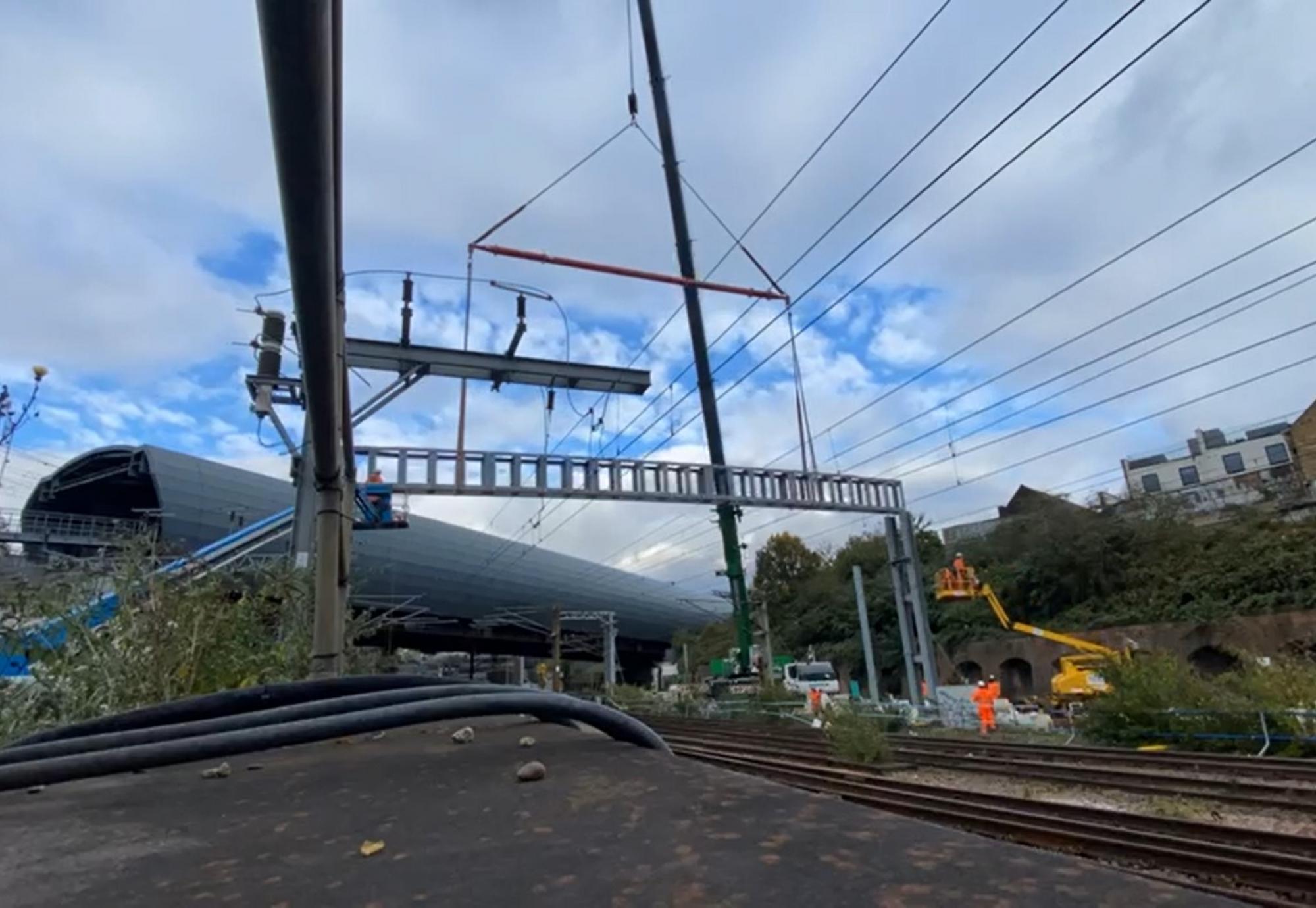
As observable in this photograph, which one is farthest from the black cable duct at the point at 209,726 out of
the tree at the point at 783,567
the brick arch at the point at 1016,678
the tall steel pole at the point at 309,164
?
the tree at the point at 783,567

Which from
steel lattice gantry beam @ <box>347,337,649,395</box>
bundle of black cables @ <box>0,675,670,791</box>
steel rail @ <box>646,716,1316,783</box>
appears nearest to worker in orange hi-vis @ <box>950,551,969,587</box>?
steel rail @ <box>646,716,1316,783</box>

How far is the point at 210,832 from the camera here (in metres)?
1.48

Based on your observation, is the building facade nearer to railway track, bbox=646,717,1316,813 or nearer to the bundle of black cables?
railway track, bbox=646,717,1316,813

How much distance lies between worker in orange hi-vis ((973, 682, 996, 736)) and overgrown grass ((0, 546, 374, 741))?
48.1ft

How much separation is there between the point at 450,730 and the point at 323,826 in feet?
5.42

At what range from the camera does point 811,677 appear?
30.6 m

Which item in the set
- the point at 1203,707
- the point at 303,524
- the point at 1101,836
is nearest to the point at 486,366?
the point at 303,524

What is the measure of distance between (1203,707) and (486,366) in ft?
45.5

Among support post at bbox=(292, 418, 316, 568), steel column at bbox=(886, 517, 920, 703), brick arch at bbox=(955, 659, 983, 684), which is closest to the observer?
support post at bbox=(292, 418, 316, 568)

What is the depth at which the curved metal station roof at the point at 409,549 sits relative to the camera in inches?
1455

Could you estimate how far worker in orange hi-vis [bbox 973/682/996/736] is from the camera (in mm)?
16422

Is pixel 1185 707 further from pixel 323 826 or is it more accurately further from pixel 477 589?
pixel 477 589

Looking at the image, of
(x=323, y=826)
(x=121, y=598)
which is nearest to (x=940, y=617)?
(x=121, y=598)

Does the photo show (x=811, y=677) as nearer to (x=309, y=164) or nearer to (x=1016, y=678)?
(x=1016, y=678)
